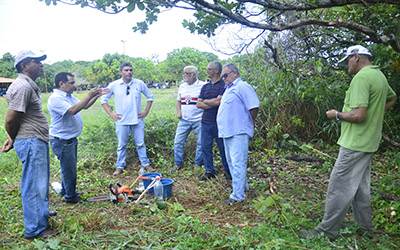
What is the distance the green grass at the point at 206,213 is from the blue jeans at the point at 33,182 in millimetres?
205

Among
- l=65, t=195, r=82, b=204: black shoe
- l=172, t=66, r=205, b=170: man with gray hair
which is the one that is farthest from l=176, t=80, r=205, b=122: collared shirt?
l=65, t=195, r=82, b=204: black shoe

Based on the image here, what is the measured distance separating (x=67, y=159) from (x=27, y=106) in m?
1.21

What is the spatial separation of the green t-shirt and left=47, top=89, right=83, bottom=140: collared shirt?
3408mm

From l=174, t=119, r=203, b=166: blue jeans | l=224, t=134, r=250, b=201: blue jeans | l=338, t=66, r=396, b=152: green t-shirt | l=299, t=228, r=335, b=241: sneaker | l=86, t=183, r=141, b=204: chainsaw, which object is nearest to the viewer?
l=338, t=66, r=396, b=152: green t-shirt

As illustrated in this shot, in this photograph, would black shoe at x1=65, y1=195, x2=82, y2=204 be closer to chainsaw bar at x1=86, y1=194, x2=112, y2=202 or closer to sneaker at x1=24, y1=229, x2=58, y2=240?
chainsaw bar at x1=86, y1=194, x2=112, y2=202

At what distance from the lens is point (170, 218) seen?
3.49 metres

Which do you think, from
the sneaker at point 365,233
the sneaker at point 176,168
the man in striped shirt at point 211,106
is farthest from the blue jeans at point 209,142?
the sneaker at point 365,233

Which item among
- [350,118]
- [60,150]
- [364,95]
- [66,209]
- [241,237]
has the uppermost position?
[364,95]

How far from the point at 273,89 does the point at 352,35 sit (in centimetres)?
232

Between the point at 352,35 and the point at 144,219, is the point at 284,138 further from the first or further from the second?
the point at 144,219

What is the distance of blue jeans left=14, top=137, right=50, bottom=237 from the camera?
306 cm

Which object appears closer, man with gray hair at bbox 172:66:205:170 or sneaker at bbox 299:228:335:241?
sneaker at bbox 299:228:335:241

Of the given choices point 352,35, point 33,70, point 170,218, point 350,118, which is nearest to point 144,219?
point 170,218

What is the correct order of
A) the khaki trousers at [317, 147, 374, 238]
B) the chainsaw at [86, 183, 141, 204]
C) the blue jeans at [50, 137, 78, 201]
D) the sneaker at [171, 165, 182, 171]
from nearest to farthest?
the khaki trousers at [317, 147, 374, 238]
the blue jeans at [50, 137, 78, 201]
the chainsaw at [86, 183, 141, 204]
the sneaker at [171, 165, 182, 171]
